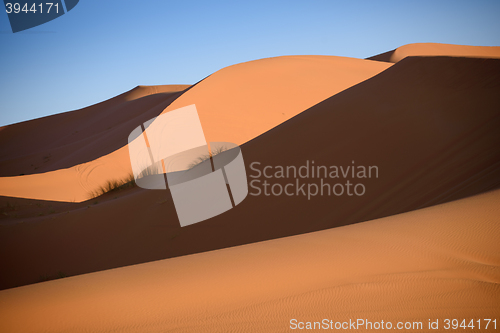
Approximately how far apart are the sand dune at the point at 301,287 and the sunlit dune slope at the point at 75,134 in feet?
59.5

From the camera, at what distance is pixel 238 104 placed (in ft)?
57.6

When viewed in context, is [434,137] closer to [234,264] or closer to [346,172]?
[346,172]

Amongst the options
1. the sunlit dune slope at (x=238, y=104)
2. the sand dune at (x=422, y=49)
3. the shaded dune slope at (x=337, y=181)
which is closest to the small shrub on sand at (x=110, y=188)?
Answer: the sunlit dune slope at (x=238, y=104)

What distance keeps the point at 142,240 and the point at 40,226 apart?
119 inches

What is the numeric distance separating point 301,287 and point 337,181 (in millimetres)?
4763

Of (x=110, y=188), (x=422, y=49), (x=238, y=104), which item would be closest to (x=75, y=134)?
(x=238, y=104)

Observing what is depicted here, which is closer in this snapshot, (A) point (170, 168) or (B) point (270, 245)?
(B) point (270, 245)

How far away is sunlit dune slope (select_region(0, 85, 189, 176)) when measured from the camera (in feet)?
75.4

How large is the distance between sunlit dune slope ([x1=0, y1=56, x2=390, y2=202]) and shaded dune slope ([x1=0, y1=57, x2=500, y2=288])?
5.67 metres

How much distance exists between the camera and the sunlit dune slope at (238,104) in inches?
570

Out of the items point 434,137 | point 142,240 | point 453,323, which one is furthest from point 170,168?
point 453,323

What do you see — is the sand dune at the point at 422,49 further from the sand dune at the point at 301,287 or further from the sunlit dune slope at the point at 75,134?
the sand dune at the point at 301,287

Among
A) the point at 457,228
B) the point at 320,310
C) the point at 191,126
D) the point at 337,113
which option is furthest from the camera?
the point at 191,126

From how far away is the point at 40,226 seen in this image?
25.2 feet
